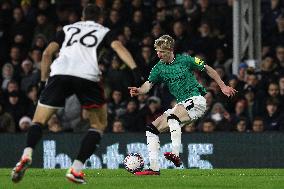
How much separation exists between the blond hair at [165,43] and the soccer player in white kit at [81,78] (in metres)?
2.58

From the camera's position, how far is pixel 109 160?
19.4 metres

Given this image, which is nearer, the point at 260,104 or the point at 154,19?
the point at 260,104

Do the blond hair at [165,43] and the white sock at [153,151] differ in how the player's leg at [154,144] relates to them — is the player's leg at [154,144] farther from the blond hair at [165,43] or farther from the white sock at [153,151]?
the blond hair at [165,43]

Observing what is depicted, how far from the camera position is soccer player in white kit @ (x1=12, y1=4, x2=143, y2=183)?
11648mm

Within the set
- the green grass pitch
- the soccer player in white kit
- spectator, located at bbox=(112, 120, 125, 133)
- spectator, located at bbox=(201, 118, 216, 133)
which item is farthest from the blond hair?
spectator, located at bbox=(112, 120, 125, 133)

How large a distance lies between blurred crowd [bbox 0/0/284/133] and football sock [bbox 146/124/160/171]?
4.80 meters

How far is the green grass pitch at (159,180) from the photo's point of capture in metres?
12.1

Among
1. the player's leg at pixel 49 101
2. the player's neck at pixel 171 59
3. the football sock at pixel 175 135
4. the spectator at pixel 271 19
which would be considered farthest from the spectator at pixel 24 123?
the player's leg at pixel 49 101

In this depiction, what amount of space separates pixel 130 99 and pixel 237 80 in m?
2.39

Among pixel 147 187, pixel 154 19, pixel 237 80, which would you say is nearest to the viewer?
pixel 147 187

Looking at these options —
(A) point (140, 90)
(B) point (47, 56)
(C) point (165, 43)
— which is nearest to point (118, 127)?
(C) point (165, 43)

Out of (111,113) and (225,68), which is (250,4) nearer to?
(225,68)

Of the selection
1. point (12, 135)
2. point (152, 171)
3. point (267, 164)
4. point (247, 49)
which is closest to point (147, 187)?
point (152, 171)

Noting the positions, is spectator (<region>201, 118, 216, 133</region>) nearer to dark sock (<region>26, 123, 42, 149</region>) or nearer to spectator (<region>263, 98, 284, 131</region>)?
spectator (<region>263, 98, 284, 131</region>)
